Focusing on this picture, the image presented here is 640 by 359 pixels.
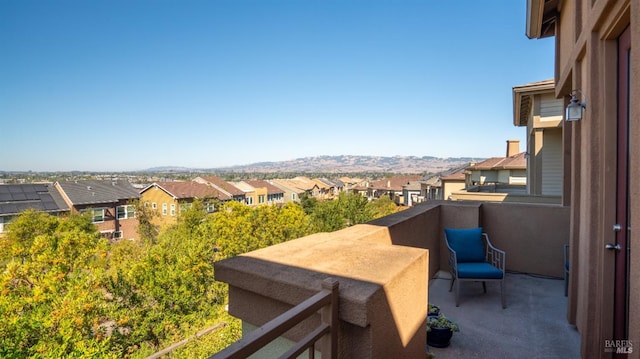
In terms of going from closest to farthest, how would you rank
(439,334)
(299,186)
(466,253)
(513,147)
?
(439,334) → (466,253) → (513,147) → (299,186)

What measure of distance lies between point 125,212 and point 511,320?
33.1 metres

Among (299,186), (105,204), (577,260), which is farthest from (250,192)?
(577,260)

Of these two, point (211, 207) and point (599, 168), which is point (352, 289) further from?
point (211, 207)

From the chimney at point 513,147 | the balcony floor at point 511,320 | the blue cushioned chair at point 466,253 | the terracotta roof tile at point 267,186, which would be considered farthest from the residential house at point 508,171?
the terracotta roof tile at point 267,186

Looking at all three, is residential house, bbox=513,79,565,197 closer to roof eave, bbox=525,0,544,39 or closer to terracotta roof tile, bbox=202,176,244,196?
roof eave, bbox=525,0,544,39

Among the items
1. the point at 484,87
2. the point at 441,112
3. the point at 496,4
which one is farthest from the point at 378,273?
the point at 441,112

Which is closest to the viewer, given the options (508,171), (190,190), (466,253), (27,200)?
(466,253)

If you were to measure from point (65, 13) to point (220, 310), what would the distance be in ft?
60.3

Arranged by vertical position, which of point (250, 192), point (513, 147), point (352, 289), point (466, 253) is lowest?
point (250, 192)

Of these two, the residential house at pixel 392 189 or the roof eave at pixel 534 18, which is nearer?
the roof eave at pixel 534 18

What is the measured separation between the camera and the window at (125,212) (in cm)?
2919

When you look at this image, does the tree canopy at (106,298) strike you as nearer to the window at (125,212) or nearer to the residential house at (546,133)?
the window at (125,212)

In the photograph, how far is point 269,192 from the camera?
45.3m

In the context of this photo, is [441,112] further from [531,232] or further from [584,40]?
[584,40]
